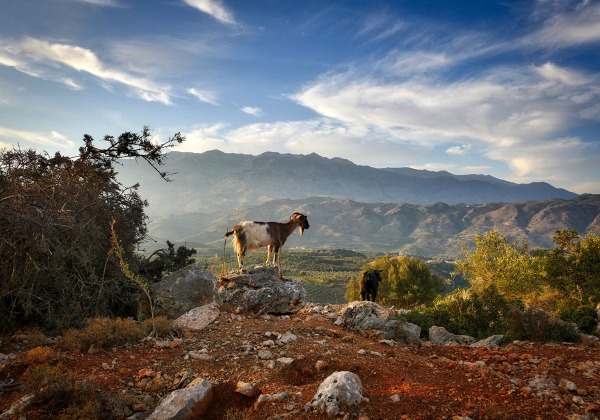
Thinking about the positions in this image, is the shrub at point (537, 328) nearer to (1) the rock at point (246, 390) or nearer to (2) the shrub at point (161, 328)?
(1) the rock at point (246, 390)

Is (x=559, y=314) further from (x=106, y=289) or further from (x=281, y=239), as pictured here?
(x=106, y=289)

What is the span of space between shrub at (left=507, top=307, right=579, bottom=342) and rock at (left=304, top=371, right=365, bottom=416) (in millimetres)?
8649

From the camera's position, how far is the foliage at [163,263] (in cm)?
1524

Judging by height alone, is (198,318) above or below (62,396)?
below

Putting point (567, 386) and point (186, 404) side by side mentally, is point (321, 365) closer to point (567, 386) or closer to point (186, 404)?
point (186, 404)

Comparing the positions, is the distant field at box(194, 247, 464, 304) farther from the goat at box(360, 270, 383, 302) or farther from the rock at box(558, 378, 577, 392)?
the rock at box(558, 378, 577, 392)

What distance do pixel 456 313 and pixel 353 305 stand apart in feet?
20.1

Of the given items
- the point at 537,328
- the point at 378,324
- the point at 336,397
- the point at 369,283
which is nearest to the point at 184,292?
the point at 378,324

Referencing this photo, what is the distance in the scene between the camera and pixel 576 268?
17.7m

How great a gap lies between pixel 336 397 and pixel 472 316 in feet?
40.9

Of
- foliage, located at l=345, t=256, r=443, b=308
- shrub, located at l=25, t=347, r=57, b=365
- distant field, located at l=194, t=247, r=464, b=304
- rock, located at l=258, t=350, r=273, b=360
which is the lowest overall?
distant field, located at l=194, t=247, r=464, b=304

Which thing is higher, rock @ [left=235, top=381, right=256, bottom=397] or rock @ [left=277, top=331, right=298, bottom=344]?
rock @ [left=235, top=381, right=256, bottom=397]

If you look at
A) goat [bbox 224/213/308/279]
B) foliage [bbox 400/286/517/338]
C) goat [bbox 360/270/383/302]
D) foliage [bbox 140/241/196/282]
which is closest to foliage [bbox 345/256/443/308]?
goat [bbox 360/270/383/302]

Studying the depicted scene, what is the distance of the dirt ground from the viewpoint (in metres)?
4.81
